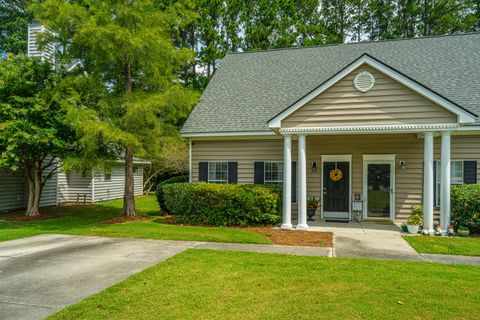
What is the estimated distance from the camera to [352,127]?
9125mm

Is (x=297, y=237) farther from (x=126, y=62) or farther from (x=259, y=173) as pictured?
(x=126, y=62)

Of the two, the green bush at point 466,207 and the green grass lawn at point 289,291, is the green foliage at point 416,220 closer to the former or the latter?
the green bush at point 466,207

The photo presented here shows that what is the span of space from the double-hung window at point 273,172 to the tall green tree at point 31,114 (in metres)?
7.02

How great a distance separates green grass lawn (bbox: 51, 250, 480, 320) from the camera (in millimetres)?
3969

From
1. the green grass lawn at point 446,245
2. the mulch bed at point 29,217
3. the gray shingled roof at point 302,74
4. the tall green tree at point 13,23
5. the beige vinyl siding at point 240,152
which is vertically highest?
the tall green tree at point 13,23

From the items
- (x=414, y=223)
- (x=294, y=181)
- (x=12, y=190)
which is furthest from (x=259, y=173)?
(x=12, y=190)

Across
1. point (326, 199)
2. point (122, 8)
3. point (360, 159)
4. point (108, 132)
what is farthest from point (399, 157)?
point (122, 8)

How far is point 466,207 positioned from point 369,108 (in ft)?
12.5

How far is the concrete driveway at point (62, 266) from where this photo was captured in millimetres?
4379

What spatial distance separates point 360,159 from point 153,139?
7347 mm

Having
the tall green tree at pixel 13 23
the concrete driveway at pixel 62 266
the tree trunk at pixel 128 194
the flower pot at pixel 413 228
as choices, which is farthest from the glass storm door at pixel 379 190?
the tall green tree at pixel 13 23

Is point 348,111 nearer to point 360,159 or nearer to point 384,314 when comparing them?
point 360,159

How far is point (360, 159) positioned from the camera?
11.3 m

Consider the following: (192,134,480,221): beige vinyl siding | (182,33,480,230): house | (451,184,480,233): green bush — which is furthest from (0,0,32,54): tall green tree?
(451,184,480,233): green bush
